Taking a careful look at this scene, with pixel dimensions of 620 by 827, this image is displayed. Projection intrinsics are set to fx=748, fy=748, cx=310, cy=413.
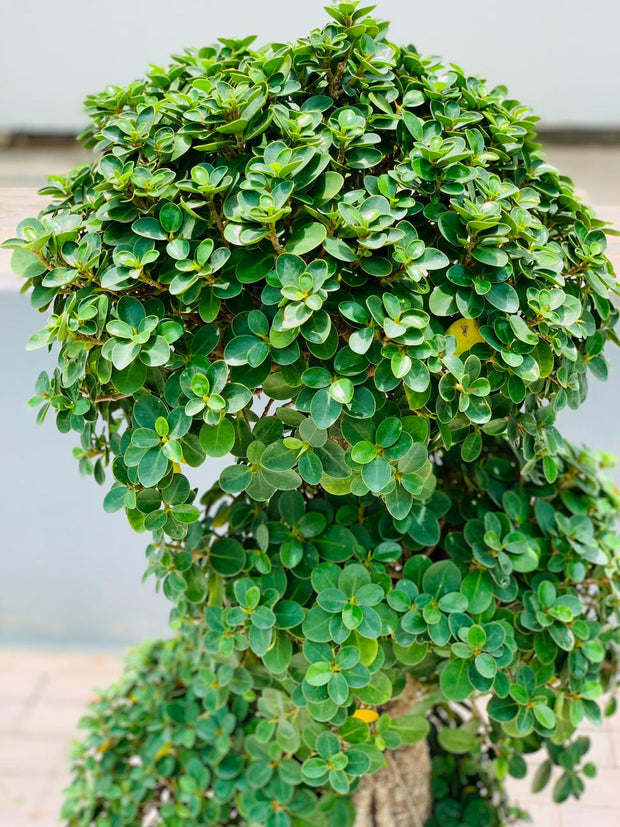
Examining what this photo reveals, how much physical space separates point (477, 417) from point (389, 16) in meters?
1.48

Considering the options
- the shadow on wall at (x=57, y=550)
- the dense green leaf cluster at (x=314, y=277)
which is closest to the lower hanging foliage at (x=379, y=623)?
the dense green leaf cluster at (x=314, y=277)

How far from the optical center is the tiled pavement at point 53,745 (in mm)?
1899

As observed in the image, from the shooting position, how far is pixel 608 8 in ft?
6.00

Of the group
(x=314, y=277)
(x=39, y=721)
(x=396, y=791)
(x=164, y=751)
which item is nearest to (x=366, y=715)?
(x=396, y=791)

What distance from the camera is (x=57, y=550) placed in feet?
8.15

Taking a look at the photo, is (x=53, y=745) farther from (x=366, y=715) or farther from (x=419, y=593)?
(x=419, y=593)

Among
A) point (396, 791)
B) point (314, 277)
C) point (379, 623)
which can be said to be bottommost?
point (396, 791)

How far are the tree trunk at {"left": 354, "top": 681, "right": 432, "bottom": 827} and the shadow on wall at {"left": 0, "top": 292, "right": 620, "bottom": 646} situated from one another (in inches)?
51.8

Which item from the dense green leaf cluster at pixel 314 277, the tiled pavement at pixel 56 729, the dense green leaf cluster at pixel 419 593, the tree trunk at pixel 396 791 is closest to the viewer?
the dense green leaf cluster at pixel 314 277

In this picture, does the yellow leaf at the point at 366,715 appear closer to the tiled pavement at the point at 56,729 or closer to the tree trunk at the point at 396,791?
the tree trunk at the point at 396,791

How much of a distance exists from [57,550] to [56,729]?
1.81 feet

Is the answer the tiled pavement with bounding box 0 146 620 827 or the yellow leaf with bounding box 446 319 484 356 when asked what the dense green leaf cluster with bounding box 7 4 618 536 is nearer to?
the yellow leaf with bounding box 446 319 484 356

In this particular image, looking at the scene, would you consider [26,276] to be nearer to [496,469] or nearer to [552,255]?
[552,255]

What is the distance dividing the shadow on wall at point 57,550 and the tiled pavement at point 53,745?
9 cm
